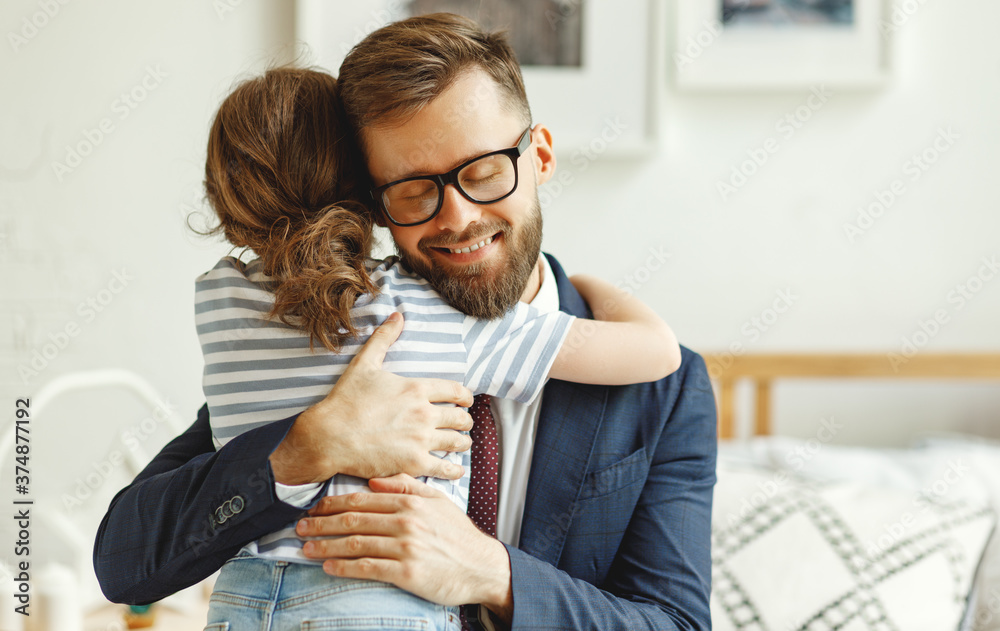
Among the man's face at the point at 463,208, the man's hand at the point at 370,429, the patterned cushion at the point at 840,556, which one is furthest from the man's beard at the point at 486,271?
the patterned cushion at the point at 840,556

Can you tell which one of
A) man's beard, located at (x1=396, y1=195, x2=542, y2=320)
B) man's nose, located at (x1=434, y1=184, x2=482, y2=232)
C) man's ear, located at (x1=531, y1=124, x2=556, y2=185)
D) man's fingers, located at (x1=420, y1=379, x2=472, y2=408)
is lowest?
man's fingers, located at (x1=420, y1=379, x2=472, y2=408)

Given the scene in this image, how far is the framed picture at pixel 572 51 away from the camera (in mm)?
1851

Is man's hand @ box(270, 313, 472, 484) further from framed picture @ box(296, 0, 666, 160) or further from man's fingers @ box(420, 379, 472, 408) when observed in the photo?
framed picture @ box(296, 0, 666, 160)

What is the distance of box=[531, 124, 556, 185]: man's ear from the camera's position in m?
1.13

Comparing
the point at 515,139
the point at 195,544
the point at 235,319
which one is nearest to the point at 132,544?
the point at 195,544

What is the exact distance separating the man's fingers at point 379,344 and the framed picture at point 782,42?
4.02ft

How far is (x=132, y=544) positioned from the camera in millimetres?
929

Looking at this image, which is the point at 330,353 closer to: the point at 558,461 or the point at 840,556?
the point at 558,461

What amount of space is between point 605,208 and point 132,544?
1.32 meters

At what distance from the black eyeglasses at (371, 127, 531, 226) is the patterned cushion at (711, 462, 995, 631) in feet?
2.57

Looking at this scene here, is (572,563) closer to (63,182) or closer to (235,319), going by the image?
(235,319)

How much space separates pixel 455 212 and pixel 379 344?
0.19 m

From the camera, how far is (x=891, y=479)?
163 cm

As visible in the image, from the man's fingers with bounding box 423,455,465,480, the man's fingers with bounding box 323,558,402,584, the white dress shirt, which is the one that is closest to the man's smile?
the white dress shirt
